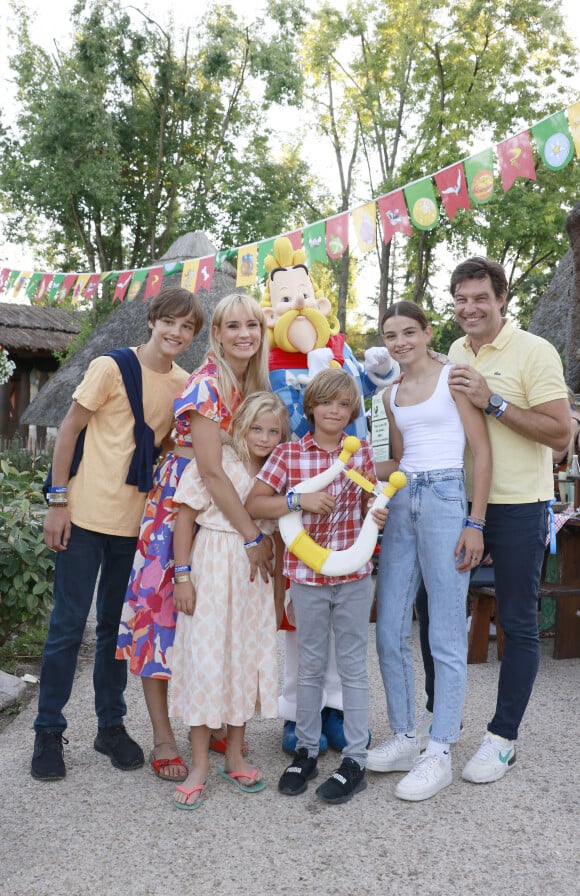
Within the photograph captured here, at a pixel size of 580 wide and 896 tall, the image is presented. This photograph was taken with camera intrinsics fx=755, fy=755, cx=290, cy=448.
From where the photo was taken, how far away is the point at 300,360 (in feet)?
10.8

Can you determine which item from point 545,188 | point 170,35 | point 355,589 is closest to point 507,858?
point 355,589

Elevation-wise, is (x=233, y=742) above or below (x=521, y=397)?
below

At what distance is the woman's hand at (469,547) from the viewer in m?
2.62

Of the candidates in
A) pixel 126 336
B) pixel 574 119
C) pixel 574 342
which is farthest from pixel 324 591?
pixel 126 336

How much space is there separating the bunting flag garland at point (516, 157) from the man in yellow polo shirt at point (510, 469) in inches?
122

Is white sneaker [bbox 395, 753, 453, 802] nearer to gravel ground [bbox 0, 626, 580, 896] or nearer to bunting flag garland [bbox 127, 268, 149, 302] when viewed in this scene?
gravel ground [bbox 0, 626, 580, 896]

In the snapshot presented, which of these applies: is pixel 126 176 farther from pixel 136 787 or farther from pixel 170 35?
pixel 136 787

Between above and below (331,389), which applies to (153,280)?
above

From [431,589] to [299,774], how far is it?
0.80 metres

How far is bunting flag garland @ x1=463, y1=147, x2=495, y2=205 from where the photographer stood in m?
5.66

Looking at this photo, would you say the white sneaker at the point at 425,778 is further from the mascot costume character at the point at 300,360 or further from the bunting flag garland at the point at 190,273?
the bunting flag garland at the point at 190,273

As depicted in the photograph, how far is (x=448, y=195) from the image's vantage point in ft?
19.1

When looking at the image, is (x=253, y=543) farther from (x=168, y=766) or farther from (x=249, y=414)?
(x=168, y=766)

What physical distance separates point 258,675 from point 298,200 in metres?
18.5
